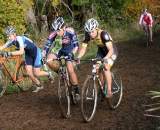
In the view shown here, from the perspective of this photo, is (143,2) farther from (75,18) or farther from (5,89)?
(5,89)

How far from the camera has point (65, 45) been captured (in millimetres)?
11609

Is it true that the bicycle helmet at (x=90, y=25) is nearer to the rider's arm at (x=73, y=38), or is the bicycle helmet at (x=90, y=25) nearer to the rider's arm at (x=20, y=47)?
the rider's arm at (x=73, y=38)

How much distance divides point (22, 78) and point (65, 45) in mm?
2628

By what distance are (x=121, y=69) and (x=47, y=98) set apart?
19.1ft

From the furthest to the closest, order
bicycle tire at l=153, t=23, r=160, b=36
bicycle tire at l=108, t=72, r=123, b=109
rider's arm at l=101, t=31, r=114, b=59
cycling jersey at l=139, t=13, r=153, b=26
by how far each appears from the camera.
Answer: bicycle tire at l=153, t=23, r=160, b=36, cycling jersey at l=139, t=13, r=153, b=26, bicycle tire at l=108, t=72, r=123, b=109, rider's arm at l=101, t=31, r=114, b=59

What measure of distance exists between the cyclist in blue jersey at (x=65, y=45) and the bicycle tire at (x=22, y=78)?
2.17 meters

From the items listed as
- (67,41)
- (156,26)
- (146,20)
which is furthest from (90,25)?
(156,26)

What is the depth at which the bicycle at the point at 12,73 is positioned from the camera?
1345cm

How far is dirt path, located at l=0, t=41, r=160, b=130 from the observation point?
1010 cm

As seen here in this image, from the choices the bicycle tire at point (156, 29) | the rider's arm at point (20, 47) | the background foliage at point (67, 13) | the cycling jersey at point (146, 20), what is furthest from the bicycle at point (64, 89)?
the bicycle tire at point (156, 29)

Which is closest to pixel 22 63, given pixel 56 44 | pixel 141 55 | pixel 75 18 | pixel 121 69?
pixel 56 44

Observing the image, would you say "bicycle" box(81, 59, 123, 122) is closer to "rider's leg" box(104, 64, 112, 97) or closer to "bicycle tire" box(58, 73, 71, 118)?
"rider's leg" box(104, 64, 112, 97)

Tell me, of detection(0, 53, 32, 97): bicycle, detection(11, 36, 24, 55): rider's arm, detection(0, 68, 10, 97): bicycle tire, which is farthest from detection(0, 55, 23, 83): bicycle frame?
A: detection(11, 36, 24, 55): rider's arm

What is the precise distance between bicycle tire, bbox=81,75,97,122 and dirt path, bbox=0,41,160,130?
16cm
